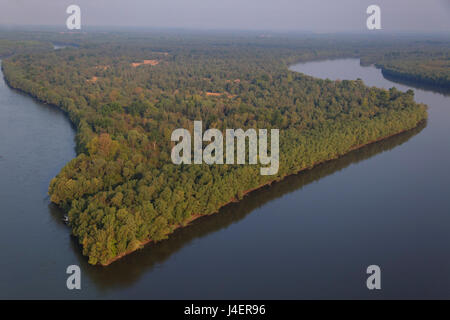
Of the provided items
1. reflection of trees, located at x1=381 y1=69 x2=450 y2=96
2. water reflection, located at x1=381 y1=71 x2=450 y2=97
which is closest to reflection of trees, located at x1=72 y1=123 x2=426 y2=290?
water reflection, located at x1=381 y1=71 x2=450 y2=97

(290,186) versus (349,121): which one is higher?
(349,121)

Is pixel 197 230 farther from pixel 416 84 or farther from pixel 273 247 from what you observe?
pixel 416 84

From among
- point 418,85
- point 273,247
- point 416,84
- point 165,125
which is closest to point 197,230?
point 273,247

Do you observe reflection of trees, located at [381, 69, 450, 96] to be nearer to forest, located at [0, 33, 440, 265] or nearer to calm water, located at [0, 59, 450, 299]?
forest, located at [0, 33, 440, 265]

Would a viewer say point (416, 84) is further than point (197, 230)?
Yes
